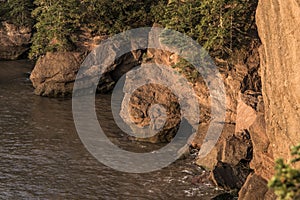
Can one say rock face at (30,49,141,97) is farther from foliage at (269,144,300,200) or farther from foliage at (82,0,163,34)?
foliage at (269,144,300,200)

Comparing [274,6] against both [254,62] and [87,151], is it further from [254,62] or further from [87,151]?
[87,151]

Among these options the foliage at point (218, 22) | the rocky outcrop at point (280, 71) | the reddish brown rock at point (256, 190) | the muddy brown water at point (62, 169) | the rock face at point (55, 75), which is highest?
the foliage at point (218, 22)

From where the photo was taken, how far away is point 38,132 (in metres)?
31.5

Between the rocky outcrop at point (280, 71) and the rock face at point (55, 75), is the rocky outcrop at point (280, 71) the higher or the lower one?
the higher one

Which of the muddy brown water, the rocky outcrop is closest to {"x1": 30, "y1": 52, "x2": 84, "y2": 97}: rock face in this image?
the muddy brown water

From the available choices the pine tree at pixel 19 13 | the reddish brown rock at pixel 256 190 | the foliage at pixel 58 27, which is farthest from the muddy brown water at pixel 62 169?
the pine tree at pixel 19 13

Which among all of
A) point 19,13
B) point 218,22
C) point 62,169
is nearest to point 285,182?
point 62,169

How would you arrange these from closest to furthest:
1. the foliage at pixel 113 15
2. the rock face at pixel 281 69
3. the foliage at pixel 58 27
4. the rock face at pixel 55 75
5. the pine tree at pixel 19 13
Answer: the rock face at pixel 281 69, the rock face at pixel 55 75, the foliage at pixel 58 27, the foliage at pixel 113 15, the pine tree at pixel 19 13

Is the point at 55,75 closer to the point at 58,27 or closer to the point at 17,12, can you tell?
the point at 58,27

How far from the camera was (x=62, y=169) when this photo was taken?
84.2 feet

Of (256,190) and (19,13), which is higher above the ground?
(19,13)

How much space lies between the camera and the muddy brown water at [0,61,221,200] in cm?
2292

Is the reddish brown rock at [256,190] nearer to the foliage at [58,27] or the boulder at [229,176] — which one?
the boulder at [229,176]

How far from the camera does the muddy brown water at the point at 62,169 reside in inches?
902
